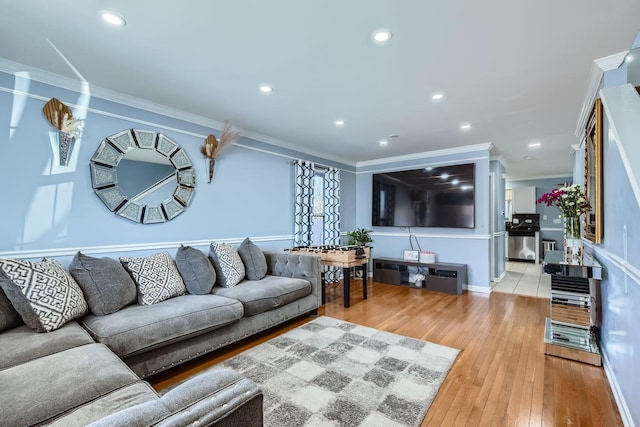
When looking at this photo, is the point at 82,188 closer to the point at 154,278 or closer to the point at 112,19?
the point at 154,278

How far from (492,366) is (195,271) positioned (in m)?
2.81

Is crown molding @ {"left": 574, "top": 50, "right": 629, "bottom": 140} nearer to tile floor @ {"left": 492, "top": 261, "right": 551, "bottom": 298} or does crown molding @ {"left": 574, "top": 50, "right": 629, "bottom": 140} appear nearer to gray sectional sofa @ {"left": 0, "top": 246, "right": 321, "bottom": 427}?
tile floor @ {"left": 492, "top": 261, "right": 551, "bottom": 298}

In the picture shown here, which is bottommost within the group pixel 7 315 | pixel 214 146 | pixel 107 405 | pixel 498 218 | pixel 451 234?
pixel 107 405

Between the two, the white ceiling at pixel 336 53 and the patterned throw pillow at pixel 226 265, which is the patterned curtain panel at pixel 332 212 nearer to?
the white ceiling at pixel 336 53

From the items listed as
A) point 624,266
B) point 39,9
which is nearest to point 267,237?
point 39,9

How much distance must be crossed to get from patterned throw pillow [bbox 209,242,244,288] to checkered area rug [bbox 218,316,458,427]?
777 millimetres

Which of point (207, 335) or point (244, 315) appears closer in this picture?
point (207, 335)

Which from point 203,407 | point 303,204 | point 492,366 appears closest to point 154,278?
point 203,407

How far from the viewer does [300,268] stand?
11.8 feet

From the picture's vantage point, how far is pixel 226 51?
7.10 ft

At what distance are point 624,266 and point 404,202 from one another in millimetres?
3822

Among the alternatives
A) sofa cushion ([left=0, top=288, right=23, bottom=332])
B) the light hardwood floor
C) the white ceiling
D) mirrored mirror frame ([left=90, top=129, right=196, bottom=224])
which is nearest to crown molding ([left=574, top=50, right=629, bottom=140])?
the white ceiling

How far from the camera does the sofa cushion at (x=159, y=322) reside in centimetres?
194

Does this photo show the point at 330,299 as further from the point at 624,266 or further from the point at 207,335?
the point at 624,266
